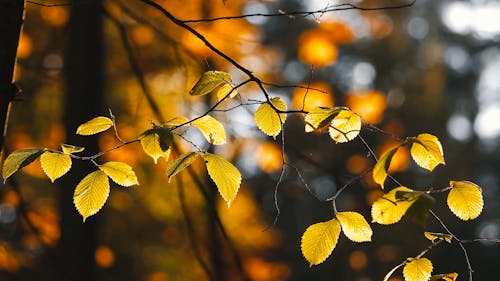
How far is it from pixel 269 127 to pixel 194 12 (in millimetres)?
3374

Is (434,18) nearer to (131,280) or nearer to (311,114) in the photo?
(131,280)

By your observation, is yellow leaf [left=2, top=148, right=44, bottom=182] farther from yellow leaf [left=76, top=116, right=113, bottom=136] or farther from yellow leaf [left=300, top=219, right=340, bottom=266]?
yellow leaf [left=300, top=219, right=340, bottom=266]

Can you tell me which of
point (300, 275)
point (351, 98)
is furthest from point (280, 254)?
point (351, 98)

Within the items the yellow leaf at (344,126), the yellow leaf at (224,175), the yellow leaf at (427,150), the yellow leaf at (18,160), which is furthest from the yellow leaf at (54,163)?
the yellow leaf at (427,150)

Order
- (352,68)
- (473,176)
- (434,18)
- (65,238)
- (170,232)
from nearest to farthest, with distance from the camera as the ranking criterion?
(65,238), (170,232), (473,176), (352,68), (434,18)

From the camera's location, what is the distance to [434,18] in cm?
1722

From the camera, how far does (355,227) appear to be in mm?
1012

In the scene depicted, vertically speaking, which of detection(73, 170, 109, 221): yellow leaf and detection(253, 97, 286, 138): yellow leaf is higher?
detection(253, 97, 286, 138): yellow leaf

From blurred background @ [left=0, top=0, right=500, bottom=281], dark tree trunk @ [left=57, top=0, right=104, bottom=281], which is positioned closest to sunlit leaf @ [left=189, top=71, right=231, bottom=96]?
blurred background @ [left=0, top=0, right=500, bottom=281]

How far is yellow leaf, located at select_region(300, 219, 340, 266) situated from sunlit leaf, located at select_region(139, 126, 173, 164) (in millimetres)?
287

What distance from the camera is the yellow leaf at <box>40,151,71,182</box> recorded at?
0.98 meters

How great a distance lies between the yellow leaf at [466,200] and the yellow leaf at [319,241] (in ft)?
0.68

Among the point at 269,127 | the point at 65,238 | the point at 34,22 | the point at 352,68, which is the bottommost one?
the point at 352,68

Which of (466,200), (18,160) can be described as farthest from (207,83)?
(466,200)
